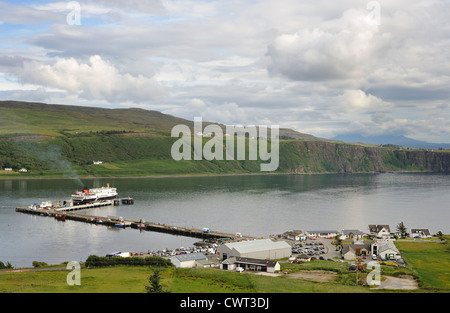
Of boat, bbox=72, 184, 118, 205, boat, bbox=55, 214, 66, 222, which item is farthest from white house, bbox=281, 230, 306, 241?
boat, bbox=72, 184, 118, 205

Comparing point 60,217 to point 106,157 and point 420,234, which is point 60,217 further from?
point 106,157

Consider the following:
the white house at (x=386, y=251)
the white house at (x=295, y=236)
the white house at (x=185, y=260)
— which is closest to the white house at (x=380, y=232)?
the white house at (x=386, y=251)

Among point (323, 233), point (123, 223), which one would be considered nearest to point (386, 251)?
point (323, 233)

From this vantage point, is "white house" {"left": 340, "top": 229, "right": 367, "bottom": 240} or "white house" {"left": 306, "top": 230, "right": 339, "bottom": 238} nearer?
"white house" {"left": 340, "top": 229, "right": 367, "bottom": 240}

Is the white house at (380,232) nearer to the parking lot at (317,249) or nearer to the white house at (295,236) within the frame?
the parking lot at (317,249)

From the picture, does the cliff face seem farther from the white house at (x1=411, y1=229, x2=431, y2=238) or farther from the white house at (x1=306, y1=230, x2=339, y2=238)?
the white house at (x1=411, y1=229, x2=431, y2=238)
